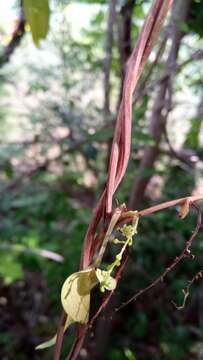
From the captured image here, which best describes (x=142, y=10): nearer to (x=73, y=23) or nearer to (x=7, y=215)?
(x=73, y=23)

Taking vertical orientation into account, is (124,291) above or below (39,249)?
below

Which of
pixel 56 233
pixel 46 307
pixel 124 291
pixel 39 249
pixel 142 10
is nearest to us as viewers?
pixel 142 10

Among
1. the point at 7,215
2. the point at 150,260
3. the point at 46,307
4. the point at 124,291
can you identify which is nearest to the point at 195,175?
the point at 150,260

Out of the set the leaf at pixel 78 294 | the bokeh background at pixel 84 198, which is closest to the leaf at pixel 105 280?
the leaf at pixel 78 294

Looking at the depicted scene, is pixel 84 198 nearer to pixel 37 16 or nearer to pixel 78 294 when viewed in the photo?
pixel 37 16

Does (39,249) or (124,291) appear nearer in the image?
(39,249)

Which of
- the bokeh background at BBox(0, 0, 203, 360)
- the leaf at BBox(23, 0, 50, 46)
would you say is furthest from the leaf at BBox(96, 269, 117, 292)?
the bokeh background at BBox(0, 0, 203, 360)
